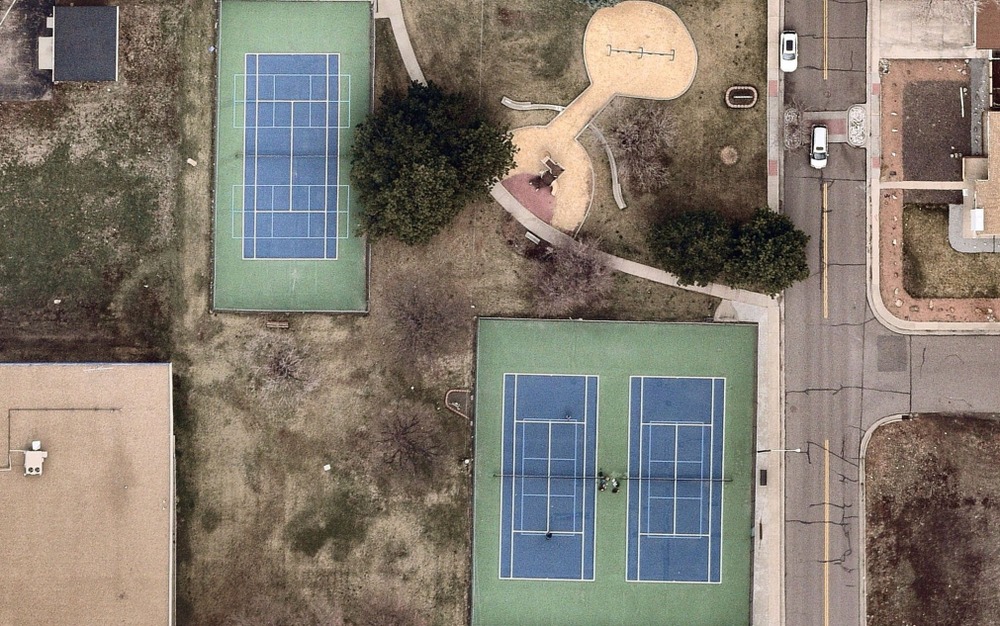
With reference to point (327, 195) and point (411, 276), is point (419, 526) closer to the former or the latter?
point (411, 276)

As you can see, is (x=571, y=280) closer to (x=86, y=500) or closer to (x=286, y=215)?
(x=286, y=215)

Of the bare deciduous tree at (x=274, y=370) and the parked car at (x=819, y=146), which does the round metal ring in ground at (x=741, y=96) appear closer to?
the parked car at (x=819, y=146)

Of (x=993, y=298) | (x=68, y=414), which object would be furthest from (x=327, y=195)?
(x=993, y=298)

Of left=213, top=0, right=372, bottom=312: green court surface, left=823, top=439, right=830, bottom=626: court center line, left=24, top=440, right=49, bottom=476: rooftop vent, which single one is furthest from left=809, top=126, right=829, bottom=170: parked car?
left=24, top=440, right=49, bottom=476: rooftop vent

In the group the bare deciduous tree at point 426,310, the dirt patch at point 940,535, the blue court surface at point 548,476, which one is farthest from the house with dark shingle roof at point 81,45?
the dirt patch at point 940,535

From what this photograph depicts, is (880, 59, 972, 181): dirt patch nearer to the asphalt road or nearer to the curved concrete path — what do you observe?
the asphalt road
